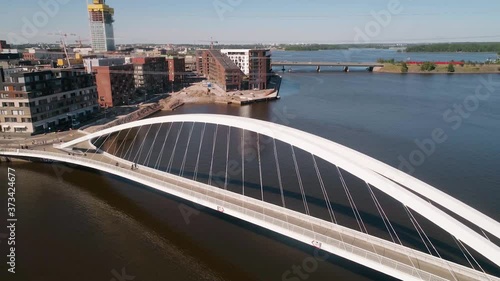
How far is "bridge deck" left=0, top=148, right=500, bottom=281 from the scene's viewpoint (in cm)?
1070

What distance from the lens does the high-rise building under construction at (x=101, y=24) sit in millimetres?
115250


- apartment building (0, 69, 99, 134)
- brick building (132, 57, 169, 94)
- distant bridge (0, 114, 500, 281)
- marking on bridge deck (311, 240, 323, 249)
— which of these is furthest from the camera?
brick building (132, 57, 169, 94)

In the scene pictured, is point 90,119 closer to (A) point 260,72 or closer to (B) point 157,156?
(B) point 157,156

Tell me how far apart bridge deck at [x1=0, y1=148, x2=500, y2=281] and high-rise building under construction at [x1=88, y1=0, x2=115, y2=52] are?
117 meters

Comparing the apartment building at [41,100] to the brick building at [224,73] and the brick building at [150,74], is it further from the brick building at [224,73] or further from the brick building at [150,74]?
the brick building at [224,73]

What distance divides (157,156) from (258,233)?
13.8m

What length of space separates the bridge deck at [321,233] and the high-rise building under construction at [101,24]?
4601 inches

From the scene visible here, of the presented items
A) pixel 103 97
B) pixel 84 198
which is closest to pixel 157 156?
pixel 84 198

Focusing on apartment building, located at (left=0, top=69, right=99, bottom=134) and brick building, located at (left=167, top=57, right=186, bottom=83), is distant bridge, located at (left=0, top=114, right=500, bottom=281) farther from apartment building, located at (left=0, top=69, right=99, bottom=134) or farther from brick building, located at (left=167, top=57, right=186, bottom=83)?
brick building, located at (left=167, top=57, right=186, bottom=83)

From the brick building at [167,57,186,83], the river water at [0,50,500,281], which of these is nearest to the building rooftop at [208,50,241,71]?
the brick building at [167,57,186,83]

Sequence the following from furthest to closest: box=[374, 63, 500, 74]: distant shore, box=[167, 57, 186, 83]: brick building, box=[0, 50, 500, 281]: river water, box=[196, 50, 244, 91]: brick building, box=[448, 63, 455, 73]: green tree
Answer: box=[374, 63, 500, 74]: distant shore, box=[448, 63, 455, 73]: green tree, box=[167, 57, 186, 83]: brick building, box=[196, 50, 244, 91]: brick building, box=[0, 50, 500, 281]: river water

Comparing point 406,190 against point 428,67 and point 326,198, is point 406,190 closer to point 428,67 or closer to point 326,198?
point 326,198

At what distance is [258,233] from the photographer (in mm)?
16000

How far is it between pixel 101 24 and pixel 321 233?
127 metres
